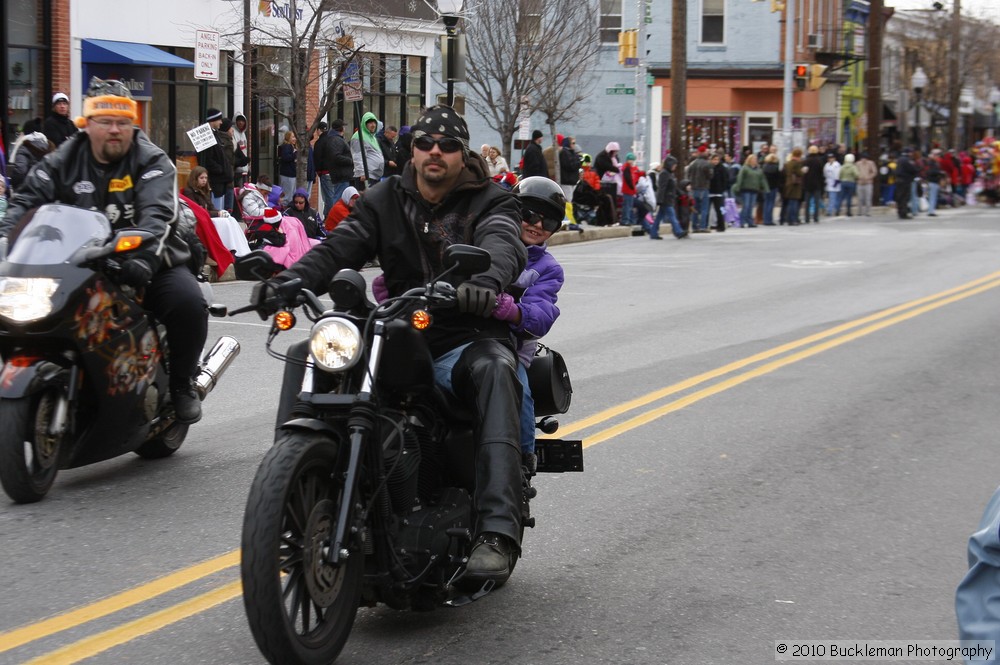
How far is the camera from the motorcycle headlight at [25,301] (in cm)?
653

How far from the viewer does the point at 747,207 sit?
1339 inches

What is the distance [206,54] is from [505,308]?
14.9 m

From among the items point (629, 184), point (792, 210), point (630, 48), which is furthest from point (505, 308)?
point (792, 210)

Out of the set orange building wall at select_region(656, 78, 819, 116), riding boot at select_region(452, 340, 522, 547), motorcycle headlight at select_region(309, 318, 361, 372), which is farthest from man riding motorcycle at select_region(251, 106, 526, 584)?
orange building wall at select_region(656, 78, 819, 116)

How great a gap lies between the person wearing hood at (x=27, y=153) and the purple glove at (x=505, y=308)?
12171 millimetres

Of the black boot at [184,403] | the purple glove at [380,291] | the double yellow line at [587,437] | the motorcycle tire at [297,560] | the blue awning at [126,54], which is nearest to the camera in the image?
the motorcycle tire at [297,560]

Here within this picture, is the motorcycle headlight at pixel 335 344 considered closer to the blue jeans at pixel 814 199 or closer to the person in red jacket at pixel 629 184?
the person in red jacket at pixel 629 184

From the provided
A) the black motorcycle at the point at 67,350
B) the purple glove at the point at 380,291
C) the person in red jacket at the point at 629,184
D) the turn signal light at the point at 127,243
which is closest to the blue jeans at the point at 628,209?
the person in red jacket at the point at 629,184

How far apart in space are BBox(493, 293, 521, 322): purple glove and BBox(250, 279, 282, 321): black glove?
81 cm

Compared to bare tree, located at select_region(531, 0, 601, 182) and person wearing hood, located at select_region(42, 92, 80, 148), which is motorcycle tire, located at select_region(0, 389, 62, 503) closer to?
person wearing hood, located at select_region(42, 92, 80, 148)

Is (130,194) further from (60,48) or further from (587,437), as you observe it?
(60,48)

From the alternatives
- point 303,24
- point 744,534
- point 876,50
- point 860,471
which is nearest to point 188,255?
point 744,534

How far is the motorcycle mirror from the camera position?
4.50 m

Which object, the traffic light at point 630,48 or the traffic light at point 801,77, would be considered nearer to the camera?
the traffic light at point 630,48
